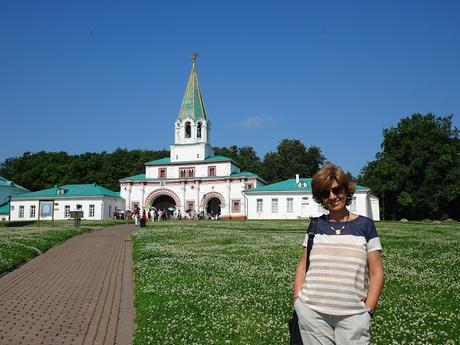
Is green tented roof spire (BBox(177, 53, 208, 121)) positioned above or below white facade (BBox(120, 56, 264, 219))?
above

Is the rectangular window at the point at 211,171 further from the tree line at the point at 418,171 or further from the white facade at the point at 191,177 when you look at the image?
the tree line at the point at 418,171

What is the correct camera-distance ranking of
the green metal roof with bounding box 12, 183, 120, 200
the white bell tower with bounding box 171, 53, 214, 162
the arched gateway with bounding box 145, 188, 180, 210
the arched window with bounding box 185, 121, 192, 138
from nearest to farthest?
the green metal roof with bounding box 12, 183, 120, 200 < the arched gateway with bounding box 145, 188, 180, 210 < the white bell tower with bounding box 171, 53, 214, 162 < the arched window with bounding box 185, 121, 192, 138

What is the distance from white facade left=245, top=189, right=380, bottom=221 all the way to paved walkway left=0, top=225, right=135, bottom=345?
4756 centimetres

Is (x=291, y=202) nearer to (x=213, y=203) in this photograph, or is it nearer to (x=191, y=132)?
(x=213, y=203)

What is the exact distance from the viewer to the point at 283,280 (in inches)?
479

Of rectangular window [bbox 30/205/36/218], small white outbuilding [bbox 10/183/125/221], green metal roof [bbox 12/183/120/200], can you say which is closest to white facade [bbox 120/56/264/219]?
small white outbuilding [bbox 10/183/125/221]

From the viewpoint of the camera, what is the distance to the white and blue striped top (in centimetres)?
438

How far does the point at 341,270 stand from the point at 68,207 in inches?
2864

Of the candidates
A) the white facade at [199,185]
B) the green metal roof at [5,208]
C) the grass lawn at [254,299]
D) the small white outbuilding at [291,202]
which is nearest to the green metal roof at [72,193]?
the green metal roof at [5,208]

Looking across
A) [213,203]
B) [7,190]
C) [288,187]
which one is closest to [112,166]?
[7,190]

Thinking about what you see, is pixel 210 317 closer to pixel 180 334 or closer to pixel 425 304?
pixel 180 334

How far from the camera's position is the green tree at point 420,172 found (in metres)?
66.2

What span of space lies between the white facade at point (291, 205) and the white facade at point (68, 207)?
22.6m

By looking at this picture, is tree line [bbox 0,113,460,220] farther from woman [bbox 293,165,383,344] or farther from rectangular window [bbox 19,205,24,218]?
woman [bbox 293,165,383,344]
